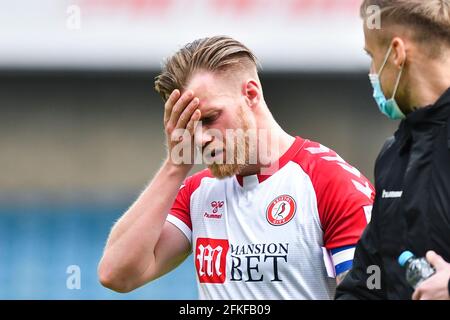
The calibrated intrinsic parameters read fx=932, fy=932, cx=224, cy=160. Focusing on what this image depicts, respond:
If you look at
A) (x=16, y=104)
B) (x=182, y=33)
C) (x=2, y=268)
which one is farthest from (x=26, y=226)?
(x=182, y=33)

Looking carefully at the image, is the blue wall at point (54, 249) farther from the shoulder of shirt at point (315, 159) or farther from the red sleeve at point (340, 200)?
the red sleeve at point (340, 200)

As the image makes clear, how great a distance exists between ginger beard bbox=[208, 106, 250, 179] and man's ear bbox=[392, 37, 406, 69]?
0.97 m

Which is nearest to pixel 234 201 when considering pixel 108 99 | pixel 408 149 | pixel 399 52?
pixel 408 149

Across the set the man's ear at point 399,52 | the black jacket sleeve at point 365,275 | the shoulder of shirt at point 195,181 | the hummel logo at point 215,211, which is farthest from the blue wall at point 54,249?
the man's ear at point 399,52

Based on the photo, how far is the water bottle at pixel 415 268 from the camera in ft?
7.87

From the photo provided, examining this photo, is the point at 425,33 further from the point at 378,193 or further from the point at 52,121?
the point at 52,121

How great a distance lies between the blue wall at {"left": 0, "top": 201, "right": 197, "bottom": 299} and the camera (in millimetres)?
10695

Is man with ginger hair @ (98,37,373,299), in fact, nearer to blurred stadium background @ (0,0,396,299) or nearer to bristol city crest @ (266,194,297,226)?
bristol city crest @ (266,194,297,226)

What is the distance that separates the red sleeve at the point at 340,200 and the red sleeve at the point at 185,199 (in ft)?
1.73

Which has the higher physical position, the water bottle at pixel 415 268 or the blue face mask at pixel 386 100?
the blue face mask at pixel 386 100

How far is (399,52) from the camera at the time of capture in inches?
103

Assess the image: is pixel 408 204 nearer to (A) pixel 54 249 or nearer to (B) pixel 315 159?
(B) pixel 315 159

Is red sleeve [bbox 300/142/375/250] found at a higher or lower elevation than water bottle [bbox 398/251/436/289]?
higher

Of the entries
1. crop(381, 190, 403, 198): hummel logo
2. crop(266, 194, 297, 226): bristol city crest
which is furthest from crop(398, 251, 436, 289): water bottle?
crop(266, 194, 297, 226): bristol city crest
